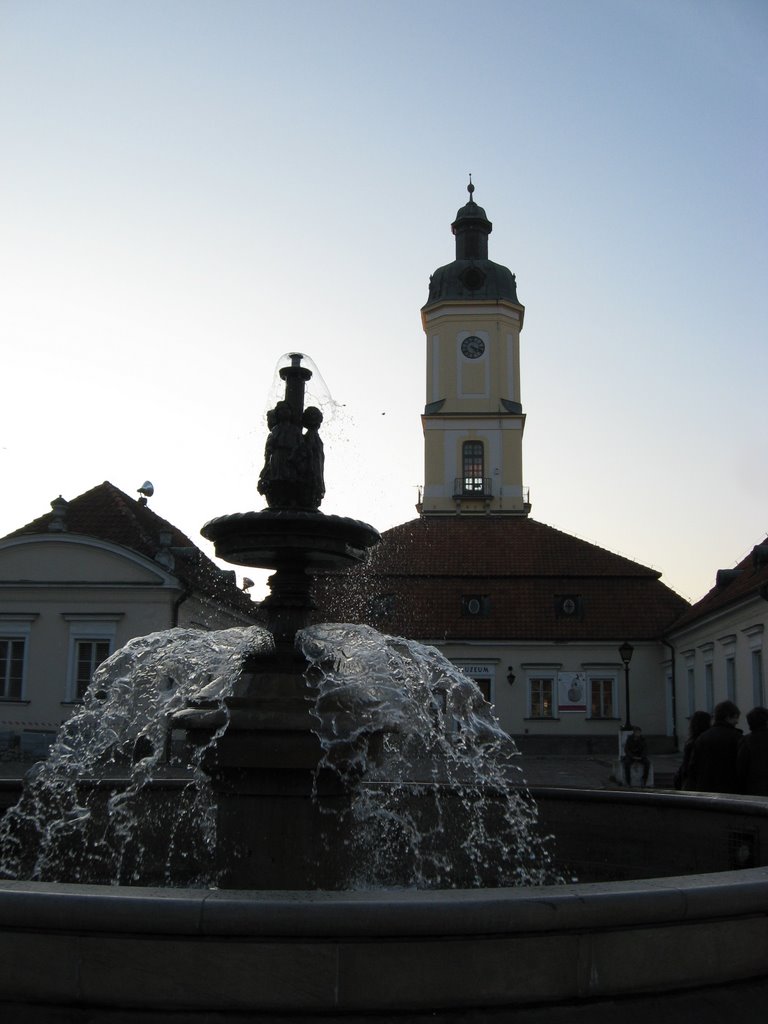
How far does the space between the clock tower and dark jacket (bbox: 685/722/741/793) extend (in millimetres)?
41146

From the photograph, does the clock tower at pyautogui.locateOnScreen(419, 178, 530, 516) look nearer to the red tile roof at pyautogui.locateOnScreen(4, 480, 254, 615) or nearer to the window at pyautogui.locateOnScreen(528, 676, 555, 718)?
the window at pyautogui.locateOnScreen(528, 676, 555, 718)

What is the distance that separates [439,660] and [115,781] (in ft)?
9.82

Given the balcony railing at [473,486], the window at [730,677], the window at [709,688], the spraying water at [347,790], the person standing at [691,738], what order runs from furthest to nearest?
the balcony railing at [473,486] → the window at [709,688] → the window at [730,677] → the person standing at [691,738] → the spraying water at [347,790]

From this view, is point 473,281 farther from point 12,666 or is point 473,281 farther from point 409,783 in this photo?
point 409,783

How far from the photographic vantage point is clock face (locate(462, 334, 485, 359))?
55.4 m

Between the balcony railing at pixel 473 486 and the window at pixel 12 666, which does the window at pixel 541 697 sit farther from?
the balcony railing at pixel 473 486

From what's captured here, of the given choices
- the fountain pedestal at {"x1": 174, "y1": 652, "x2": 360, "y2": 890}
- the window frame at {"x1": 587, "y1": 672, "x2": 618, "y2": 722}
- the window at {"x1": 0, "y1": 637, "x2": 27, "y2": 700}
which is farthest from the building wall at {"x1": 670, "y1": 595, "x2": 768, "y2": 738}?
the fountain pedestal at {"x1": 174, "y1": 652, "x2": 360, "y2": 890}

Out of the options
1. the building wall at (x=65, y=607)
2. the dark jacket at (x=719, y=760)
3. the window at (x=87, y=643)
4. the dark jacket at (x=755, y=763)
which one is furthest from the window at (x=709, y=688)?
the dark jacket at (x=755, y=763)

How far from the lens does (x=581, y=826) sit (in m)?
8.88

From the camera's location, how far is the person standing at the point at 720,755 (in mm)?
8719

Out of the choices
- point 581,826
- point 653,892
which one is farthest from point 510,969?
point 581,826

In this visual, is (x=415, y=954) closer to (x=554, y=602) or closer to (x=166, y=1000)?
(x=166, y=1000)

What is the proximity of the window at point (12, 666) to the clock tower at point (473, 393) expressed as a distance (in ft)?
83.0

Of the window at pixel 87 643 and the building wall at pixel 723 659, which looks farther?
the window at pixel 87 643
